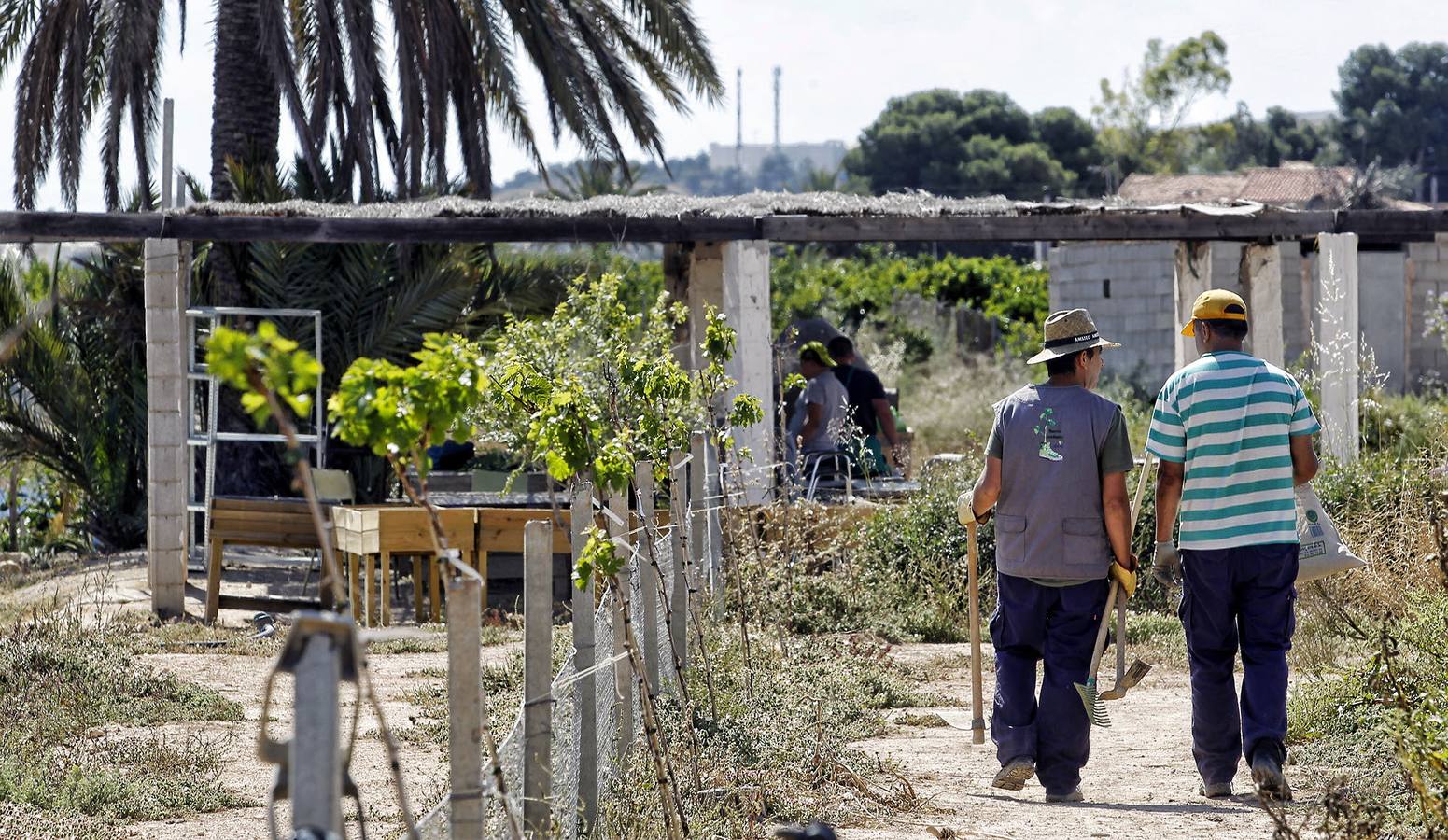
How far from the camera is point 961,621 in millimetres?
9180

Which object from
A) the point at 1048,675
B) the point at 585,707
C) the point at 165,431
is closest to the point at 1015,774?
the point at 1048,675

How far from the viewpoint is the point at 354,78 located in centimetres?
1300

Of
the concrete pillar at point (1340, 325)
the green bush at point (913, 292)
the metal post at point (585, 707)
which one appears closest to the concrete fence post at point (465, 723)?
the metal post at point (585, 707)

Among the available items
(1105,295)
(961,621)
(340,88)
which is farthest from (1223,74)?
(961,621)

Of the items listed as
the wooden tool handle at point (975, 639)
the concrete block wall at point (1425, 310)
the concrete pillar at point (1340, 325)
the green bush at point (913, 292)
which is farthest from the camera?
the green bush at point (913, 292)

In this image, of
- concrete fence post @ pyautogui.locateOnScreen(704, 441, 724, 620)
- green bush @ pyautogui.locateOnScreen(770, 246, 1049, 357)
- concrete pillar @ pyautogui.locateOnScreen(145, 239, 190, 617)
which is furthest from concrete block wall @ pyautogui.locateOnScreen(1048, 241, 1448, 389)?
concrete pillar @ pyautogui.locateOnScreen(145, 239, 190, 617)

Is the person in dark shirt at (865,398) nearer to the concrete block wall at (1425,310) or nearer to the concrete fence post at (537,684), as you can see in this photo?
the concrete fence post at (537,684)

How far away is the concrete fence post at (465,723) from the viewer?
2.76m

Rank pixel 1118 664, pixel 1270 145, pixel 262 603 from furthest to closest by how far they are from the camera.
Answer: pixel 1270 145
pixel 262 603
pixel 1118 664

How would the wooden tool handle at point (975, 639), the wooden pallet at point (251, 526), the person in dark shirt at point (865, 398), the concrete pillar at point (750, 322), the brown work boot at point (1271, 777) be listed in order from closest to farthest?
the brown work boot at point (1271, 777), the wooden tool handle at point (975, 639), the wooden pallet at point (251, 526), the concrete pillar at point (750, 322), the person in dark shirt at point (865, 398)

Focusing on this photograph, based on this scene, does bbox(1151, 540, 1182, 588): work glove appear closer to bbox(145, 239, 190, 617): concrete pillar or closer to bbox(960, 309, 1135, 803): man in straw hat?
bbox(960, 309, 1135, 803): man in straw hat

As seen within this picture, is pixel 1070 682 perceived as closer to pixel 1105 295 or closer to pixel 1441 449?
pixel 1441 449

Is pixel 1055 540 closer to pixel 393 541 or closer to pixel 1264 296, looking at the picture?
pixel 393 541

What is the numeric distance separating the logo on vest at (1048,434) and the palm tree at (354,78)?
8.96 m
